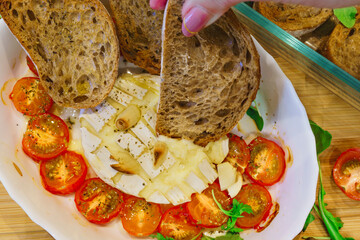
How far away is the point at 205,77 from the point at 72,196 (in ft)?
3.59

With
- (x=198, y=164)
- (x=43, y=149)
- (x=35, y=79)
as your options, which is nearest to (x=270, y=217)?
(x=198, y=164)

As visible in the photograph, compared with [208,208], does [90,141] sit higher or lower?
higher

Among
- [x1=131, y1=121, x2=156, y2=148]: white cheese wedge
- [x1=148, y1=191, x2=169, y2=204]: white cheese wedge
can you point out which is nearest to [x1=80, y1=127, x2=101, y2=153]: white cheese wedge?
[x1=131, y1=121, x2=156, y2=148]: white cheese wedge

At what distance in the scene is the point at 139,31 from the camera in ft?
7.00

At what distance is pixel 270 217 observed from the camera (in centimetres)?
207

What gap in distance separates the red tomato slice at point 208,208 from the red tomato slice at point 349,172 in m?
0.80

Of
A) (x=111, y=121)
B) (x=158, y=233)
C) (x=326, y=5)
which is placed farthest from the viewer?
(x=111, y=121)

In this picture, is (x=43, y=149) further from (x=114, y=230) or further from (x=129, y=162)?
(x=114, y=230)

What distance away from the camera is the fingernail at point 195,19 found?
136 centimetres

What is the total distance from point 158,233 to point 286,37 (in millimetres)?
1486

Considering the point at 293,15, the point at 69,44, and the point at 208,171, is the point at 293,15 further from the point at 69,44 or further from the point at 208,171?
the point at 69,44

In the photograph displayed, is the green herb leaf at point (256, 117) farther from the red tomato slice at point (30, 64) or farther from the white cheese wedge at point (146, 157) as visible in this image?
the red tomato slice at point (30, 64)

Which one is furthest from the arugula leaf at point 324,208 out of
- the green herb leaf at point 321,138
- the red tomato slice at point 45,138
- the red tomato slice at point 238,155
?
the red tomato slice at point 45,138

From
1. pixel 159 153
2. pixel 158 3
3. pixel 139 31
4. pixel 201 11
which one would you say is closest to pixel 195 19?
pixel 201 11
